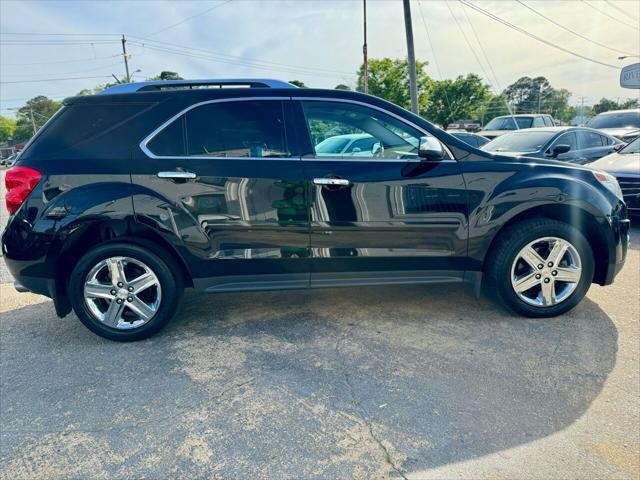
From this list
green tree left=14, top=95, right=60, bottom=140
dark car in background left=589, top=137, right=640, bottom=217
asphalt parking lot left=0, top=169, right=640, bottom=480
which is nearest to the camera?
asphalt parking lot left=0, top=169, right=640, bottom=480

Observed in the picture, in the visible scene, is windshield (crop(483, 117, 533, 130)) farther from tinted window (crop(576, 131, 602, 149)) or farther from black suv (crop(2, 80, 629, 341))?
black suv (crop(2, 80, 629, 341))

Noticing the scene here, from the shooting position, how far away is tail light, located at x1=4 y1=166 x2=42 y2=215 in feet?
9.61

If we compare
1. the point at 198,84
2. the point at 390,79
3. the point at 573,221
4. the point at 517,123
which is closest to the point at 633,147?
the point at 573,221

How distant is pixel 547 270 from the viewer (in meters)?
3.35

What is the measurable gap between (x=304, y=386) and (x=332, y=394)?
19 centimetres

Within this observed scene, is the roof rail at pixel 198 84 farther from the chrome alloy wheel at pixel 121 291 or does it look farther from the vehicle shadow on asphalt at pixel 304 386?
the vehicle shadow on asphalt at pixel 304 386

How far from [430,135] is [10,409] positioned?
10.9ft

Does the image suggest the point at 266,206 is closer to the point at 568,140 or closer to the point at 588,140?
the point at 568,140

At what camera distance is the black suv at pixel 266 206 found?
300cm

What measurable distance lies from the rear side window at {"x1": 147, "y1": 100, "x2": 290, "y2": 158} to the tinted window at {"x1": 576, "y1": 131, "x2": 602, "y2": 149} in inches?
293

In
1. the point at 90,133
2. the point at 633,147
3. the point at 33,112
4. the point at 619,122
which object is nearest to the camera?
the point at 90,133

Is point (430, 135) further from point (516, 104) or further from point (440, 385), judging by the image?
point (516, 104)

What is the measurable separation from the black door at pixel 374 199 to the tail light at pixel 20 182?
1.93 meters

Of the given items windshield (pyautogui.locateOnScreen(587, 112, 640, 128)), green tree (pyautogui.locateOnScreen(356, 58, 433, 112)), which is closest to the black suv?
windshield (pyautogui.locateOnScreen(587, 112, 640, 128))
